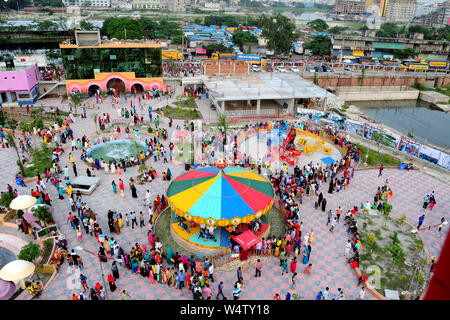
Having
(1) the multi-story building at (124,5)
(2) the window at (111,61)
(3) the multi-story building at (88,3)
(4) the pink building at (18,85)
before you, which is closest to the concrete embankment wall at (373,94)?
(2) the window at (111,61)

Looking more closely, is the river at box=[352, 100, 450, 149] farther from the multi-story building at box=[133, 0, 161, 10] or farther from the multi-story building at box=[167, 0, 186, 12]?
the multi-story building at box=[133, 0, 161, 10]

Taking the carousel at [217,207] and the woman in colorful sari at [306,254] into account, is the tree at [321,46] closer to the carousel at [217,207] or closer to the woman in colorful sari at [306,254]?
the carousel at [217,207]

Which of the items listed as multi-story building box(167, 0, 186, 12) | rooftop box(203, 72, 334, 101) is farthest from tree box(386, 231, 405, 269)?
multi-story building box(167, 0, 186, 12)

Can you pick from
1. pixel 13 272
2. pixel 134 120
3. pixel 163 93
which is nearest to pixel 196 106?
pixel 163 93

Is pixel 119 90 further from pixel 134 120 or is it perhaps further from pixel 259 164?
pixel 259 164

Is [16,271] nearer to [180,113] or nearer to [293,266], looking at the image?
[293,266]

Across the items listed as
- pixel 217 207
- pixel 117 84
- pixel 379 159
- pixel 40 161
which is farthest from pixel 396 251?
pixel 117 84
